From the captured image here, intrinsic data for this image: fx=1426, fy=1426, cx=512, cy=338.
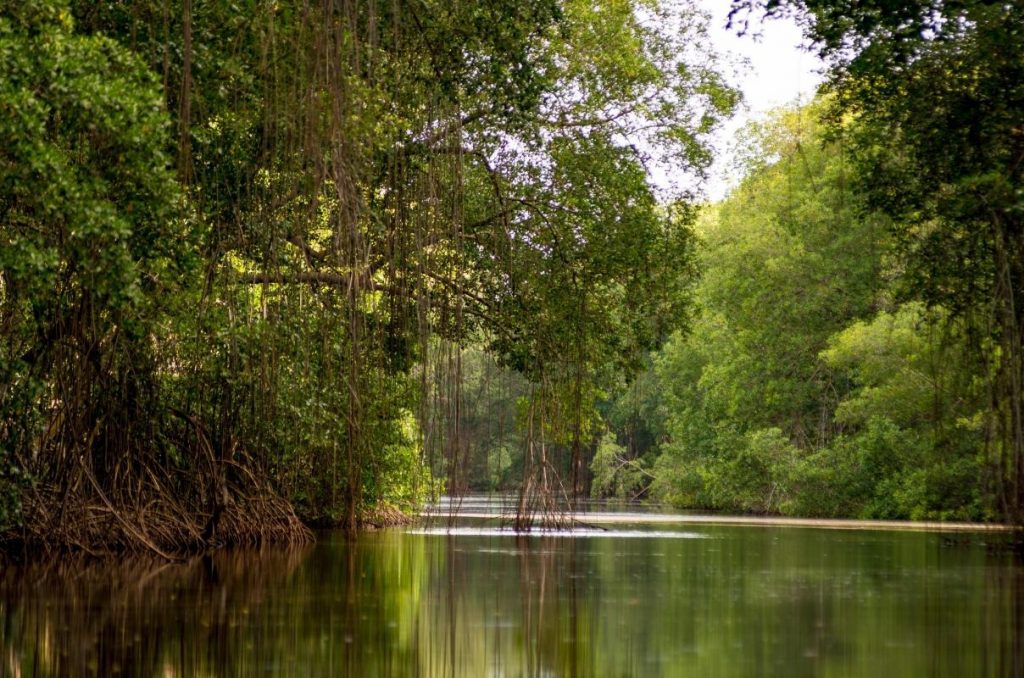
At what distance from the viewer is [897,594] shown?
12.0m

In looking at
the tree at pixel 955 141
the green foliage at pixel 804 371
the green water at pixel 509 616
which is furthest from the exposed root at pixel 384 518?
the green foliage at pixel 804 371

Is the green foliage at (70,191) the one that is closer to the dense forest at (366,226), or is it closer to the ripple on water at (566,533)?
the dense forest at (366,226)

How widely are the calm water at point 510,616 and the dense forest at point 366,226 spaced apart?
106 centimetres

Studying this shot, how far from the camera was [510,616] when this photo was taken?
31.7 ft

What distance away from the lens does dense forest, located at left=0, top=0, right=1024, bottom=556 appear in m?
10.5

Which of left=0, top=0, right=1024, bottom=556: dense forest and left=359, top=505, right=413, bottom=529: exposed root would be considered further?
left=359, top=505, right=413, bottom=529: exposed root

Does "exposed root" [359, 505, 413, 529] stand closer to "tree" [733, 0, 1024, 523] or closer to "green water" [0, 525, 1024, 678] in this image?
"green water" [0, 525, 1024, 678]

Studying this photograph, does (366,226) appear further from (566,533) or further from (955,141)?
(566,533)

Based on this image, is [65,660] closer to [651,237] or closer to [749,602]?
[749,602]

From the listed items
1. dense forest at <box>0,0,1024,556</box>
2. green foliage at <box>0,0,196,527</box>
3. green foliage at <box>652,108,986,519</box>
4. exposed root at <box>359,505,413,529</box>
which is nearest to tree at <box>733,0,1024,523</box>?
dense forest at <box>0,0,1024,556</box>

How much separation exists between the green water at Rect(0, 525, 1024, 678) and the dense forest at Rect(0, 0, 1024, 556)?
1.06m

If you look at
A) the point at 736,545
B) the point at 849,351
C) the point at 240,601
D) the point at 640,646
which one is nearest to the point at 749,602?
the point at 640,646

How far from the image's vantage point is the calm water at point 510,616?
23.6ft

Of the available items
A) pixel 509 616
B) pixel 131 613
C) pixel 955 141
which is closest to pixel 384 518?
pixel 955 141
